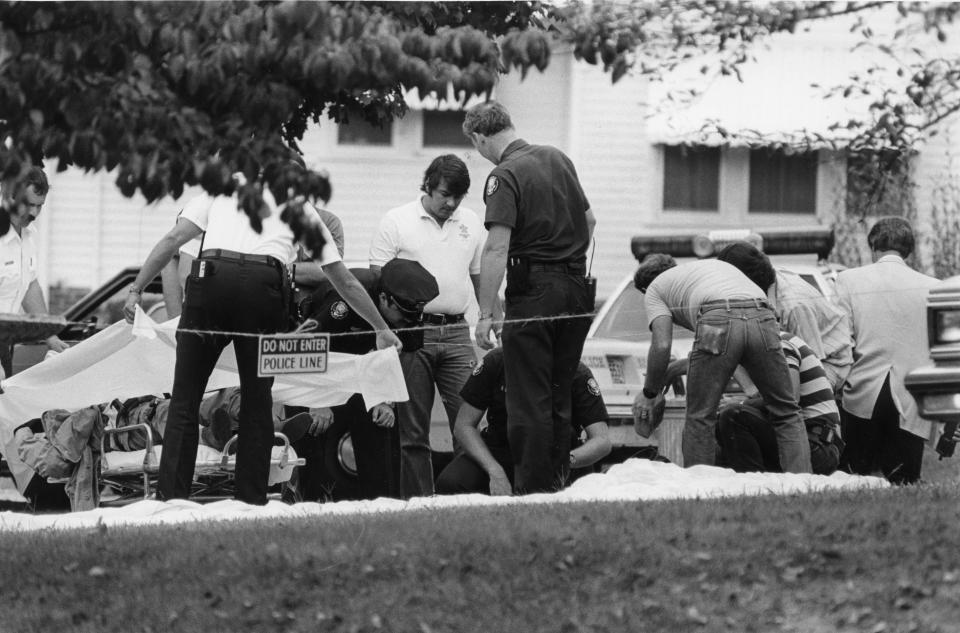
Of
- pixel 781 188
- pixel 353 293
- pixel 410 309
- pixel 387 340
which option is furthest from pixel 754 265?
pixel 781 188

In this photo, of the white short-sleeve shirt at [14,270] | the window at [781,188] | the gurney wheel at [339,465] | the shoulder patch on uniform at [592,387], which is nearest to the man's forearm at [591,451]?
the shoulder patch on uniform at [592,387]

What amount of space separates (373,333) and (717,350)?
1858mm

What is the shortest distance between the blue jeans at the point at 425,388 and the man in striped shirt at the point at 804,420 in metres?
1.48

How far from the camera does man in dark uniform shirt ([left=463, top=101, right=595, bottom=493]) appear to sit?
8406 mm

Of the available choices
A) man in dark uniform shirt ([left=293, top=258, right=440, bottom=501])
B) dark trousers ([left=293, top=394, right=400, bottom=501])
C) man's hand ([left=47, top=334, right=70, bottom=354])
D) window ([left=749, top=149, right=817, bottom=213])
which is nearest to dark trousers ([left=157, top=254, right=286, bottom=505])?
man in dark uniform shirt ([left=293, top=258, right=440, bottom=501])

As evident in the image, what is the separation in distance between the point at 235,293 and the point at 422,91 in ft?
9.18

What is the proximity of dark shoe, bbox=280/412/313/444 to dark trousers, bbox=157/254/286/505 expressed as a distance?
39.3 inches

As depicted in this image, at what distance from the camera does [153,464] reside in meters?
9.04

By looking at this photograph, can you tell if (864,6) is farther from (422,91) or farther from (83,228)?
(83,228)

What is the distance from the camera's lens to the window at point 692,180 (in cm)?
2084

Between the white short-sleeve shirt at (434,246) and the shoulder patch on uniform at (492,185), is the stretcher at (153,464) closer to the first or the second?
the white short-sleeve shirt at (434,246)

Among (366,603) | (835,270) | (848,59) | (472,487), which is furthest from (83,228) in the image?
(366,603)

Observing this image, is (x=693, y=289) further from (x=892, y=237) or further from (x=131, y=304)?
(x=131, y=304)

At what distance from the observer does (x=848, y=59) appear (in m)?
20.2
